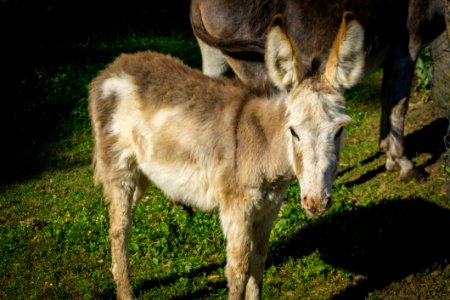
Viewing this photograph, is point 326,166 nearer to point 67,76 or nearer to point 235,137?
point 235,137

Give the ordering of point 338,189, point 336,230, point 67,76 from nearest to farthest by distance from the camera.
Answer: point 336,230, point 338,189, point 67,76

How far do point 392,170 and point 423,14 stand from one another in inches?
70.9

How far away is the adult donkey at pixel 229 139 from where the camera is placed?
406 centimetres

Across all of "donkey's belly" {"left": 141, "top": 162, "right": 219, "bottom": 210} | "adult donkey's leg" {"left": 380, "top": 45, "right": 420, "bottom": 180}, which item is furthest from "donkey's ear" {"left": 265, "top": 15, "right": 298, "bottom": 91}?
"adult donkey's leg" {"left": 380, "top": 45, "right": 420, "bottom": 180}

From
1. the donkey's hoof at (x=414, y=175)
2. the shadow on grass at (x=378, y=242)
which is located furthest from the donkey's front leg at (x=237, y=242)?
the donkey's hoof at (x=414, y=175)

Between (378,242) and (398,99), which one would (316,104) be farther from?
(398,99)

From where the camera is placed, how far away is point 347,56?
4.17 meters

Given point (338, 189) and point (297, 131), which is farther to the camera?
point (338, 189)

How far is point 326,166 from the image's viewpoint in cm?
395

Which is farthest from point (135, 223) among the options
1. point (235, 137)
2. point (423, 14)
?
point (423, 14)

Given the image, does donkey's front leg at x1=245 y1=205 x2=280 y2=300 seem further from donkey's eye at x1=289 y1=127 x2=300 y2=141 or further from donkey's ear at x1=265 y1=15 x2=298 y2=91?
donkey's ear at x1=265 y1=15 x2=298 y2=91

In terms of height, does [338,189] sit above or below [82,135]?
above

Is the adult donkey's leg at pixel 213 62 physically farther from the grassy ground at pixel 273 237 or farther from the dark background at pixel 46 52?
the dark background at pixel 46 52

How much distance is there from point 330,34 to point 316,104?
2.56m
